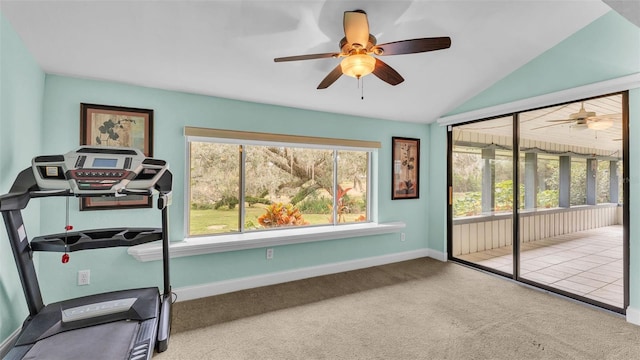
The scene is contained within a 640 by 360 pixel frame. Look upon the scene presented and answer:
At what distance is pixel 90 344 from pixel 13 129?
1498 mm

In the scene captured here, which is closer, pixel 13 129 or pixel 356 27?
pixel 356 27

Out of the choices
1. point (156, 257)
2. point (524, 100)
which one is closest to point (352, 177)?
point (524, 100)

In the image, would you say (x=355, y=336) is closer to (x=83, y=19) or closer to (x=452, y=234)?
(x=452, y=234)

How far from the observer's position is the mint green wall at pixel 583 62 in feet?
8.57

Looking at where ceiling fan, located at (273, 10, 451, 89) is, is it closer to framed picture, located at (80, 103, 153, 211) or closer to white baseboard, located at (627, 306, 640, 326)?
framed picture, located at (80, 103, 153, 211)

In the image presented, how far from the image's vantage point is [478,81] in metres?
3.57

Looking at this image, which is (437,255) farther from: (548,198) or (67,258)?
(67,258)

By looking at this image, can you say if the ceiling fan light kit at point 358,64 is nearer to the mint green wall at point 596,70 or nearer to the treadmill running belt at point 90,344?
the treadmill running belt at point 90,344

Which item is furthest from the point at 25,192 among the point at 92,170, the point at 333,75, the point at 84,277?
the point at 333,75

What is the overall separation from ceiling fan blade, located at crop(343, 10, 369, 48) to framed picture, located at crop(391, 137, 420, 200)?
8.45ft

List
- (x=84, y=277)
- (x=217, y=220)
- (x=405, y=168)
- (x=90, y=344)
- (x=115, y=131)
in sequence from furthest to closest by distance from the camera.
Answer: (x=405, y=168), (x=217, y=220), (x=115, y=131), (x=84, y=277), (x=90, y=344)

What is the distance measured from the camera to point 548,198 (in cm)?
349

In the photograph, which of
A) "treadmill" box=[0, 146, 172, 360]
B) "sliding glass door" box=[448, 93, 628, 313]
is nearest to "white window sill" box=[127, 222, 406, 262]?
"treadmill" box=[0, 146, 172, 360]

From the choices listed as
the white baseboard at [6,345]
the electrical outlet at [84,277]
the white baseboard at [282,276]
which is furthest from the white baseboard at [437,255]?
the white baseboard at [6,345]
